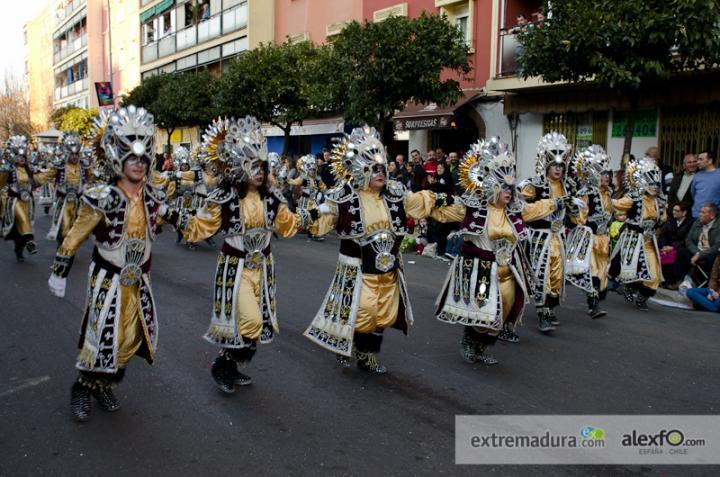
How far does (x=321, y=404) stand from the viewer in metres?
5.04

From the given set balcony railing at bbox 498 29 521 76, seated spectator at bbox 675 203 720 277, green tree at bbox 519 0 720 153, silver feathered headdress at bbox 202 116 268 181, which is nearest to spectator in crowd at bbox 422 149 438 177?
green tree at bbox 519 0 720 153

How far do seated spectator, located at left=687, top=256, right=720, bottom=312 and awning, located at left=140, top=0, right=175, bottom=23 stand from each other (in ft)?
118

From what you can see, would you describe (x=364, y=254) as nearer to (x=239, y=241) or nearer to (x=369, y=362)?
(x=369, y=362)

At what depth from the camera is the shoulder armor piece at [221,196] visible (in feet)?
17.0

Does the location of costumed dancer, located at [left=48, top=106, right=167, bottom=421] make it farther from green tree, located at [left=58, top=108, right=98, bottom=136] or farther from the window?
green tree, located at [left=58, top=108, right=98, bottom=136]

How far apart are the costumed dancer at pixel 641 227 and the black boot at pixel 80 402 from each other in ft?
21.6

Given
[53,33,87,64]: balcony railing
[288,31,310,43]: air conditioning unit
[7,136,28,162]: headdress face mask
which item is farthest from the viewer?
[53,33,87,64]: balcony railing

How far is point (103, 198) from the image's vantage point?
461 centimetres

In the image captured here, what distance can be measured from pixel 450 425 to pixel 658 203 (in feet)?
18.0

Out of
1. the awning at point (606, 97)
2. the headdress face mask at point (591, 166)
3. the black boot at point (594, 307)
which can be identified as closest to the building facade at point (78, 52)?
the awning at point (606, 97)

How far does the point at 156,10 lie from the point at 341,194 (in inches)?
1544

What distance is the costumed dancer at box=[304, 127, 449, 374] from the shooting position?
5.59m

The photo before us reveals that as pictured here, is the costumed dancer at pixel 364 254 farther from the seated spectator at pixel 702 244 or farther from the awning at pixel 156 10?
the awning at pixel 156 10

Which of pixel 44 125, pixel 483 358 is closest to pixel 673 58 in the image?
pixel 483 358
